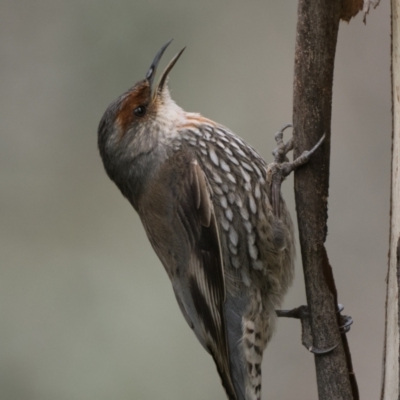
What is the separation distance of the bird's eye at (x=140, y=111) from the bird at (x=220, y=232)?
0.05 meters

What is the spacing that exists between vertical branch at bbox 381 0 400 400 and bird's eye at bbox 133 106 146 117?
1.39 m

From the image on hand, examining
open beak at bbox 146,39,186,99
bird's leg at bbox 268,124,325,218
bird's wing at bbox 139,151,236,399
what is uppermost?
open beak at bbox 146,39,186,99

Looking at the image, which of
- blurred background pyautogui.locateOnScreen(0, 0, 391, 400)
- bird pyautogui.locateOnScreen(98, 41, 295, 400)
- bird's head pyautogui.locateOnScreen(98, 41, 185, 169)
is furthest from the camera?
blurred background pyautogui.locateOnScreen(0, 0, 391, 400)

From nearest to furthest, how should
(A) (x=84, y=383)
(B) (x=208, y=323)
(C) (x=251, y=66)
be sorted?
(B) (x=208, y=323) < (A) (x=84, y=383) < (C) (x=251, y=66)

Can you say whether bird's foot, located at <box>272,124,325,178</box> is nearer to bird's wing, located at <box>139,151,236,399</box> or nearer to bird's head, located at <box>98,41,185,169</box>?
bird's wing, located at <box>139,151,236,399</box>

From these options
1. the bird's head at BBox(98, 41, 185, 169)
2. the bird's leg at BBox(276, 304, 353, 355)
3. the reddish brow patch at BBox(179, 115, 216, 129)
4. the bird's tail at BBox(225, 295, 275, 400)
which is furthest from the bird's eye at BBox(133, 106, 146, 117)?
the bird's leg at BBox(276, 304, 353, 355)

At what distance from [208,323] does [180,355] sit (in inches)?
78.1

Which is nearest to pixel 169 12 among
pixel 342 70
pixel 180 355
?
pixel 342 70

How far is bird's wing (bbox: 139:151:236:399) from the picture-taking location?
306 cm

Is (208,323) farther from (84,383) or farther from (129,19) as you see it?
(129,19)

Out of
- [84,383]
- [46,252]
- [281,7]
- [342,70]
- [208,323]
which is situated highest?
[281,7]

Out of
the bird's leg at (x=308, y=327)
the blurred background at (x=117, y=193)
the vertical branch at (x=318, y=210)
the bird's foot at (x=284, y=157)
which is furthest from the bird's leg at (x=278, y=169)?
the blurred background at (x=117, y=193)

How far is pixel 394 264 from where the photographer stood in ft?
6.95

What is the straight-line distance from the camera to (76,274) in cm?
528
